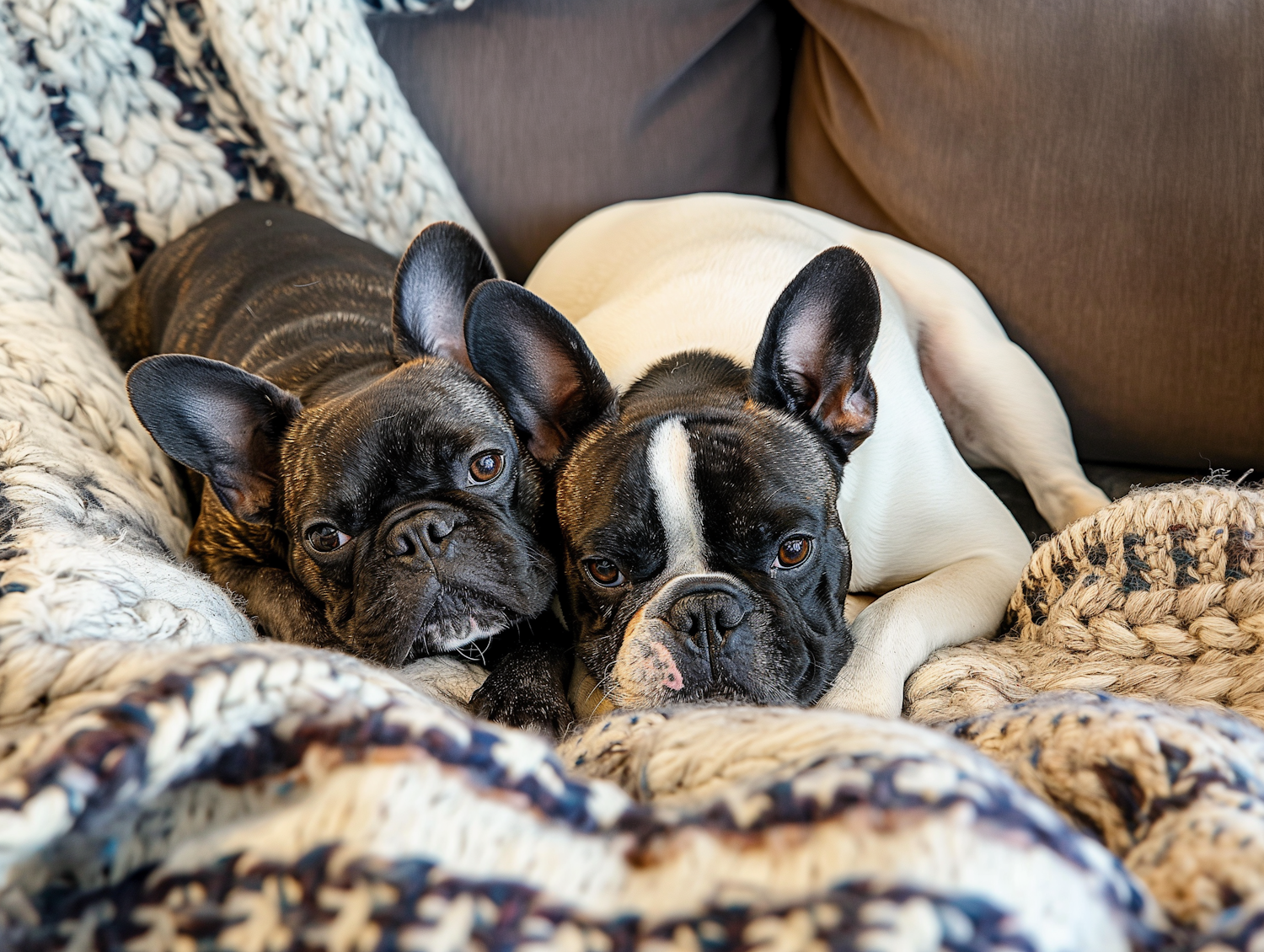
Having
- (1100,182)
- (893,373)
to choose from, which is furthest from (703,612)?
(1100,182)

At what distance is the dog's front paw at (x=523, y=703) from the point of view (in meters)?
1.19

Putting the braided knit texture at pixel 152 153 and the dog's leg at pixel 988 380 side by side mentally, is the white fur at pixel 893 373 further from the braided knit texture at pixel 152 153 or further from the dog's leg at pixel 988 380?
the braided knit texture at pixel 152 153

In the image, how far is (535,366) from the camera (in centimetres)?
136

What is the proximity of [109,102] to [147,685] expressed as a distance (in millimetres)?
1648

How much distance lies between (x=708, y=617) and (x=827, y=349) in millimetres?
409

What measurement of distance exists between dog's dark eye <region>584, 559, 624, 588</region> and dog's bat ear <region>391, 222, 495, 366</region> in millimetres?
431

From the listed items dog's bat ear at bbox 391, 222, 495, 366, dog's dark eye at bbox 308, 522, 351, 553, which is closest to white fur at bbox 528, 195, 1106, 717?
dog's bat ear at bbox 391, 222, 495, 366

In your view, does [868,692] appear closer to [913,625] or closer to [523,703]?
[913,625]

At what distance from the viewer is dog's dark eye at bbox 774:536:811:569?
1245 millimetres

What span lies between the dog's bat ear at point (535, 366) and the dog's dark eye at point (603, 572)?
0.21 m

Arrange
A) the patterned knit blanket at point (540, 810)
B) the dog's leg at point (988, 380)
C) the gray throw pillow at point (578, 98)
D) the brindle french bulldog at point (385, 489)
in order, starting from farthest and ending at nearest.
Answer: the gray throw pillow at point (578, 98)
the dog's leg at point (988, 380)
the brindle french bulldog at point (385, 489)
the patterned knit blanket at point (540, 810)

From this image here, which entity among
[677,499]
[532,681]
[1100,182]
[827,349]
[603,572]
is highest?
[1100,182]

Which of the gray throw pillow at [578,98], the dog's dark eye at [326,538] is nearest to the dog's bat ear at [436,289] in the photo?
the dog's dark eye at [326,538]

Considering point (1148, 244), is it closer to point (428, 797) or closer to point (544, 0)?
point (544, 0)
